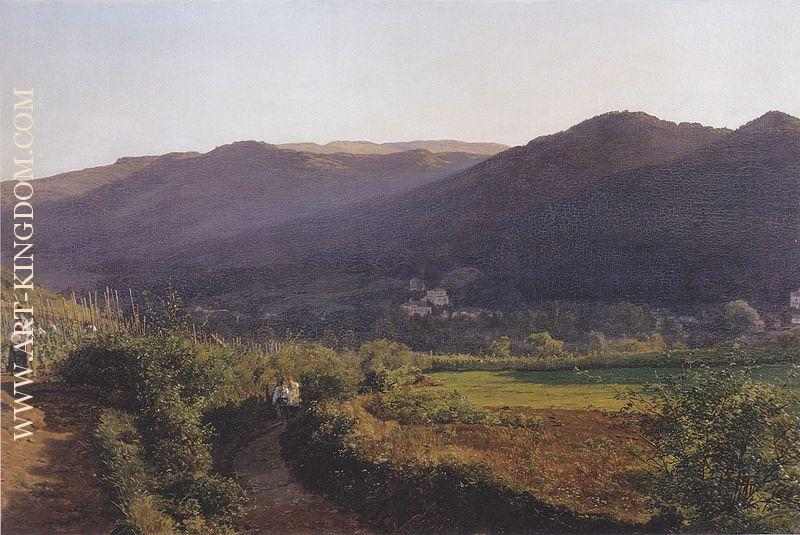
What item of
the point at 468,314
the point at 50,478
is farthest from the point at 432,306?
the point at 50,478

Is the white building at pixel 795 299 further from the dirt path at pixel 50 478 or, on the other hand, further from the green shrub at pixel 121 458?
the dirt path at pixel 50 478

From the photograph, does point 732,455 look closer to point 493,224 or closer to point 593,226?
point 593,226

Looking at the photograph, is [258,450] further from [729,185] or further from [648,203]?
[729,185]

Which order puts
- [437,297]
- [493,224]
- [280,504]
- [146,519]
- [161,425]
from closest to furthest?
[146,519]
[280,504]
[161,425]
[437,297]
[493,224]

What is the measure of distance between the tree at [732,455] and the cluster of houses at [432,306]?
5044 millimetres

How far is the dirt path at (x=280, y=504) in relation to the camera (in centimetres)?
625

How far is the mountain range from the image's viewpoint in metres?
9.45

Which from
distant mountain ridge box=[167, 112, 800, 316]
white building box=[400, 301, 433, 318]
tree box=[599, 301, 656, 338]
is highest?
distant mountain ridge box=[167, 112, 800, 316]

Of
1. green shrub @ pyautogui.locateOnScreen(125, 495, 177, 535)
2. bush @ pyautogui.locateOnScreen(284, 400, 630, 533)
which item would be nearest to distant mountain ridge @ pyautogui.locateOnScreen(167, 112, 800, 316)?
bush @ pyautogui.locateOnScreen(284, 400, 630, 533)

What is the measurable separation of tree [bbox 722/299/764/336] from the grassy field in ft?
2.93

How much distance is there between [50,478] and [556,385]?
6347 mm

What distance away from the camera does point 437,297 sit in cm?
1023

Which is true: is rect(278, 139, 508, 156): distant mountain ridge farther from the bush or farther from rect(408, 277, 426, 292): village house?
the bush

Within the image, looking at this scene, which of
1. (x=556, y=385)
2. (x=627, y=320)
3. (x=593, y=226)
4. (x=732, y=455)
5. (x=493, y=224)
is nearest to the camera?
(x=732, y=455)
